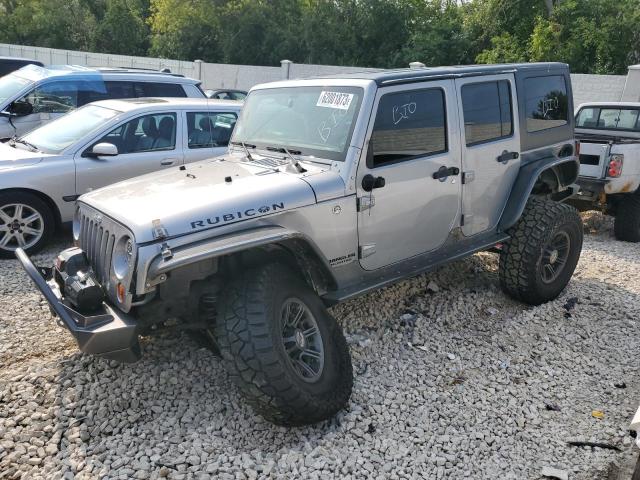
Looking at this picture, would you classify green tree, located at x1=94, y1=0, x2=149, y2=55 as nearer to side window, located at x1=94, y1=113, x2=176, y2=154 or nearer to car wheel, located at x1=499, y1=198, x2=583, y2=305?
side window, located at x1=94, y1=113, x2=176, y2=154

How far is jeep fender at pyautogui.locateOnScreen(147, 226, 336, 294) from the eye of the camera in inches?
114

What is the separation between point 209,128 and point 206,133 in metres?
0.07

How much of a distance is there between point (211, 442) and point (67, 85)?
6243 millimetres

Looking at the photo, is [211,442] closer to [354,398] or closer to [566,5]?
[354,398]

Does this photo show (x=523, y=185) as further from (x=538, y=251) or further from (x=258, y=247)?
(x=258, y=247)

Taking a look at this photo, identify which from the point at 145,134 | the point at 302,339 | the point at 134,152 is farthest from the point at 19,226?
the point at 302,339

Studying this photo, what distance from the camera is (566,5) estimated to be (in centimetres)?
1816

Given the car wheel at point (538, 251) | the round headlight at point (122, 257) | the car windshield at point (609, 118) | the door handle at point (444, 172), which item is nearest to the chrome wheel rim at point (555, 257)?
the car wheel at point (538, 251)

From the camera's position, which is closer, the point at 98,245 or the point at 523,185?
the point at 98,245

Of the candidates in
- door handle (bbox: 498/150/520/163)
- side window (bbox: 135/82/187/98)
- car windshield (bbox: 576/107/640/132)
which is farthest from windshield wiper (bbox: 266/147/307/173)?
car windshield (bbox: 576/107/640/132)

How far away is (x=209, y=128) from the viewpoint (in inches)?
265

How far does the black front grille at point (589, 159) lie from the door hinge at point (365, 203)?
4.36 meters

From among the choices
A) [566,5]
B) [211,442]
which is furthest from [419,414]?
[566,5]

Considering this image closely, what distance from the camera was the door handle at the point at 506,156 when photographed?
4.72 metres
